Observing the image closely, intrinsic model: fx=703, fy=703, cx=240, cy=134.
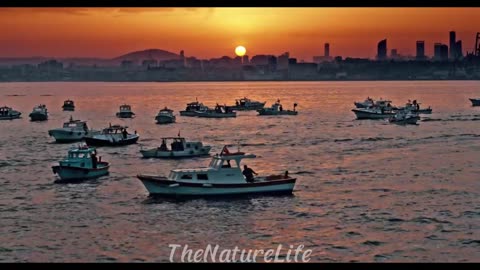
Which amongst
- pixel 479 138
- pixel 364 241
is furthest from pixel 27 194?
pixel 479 138

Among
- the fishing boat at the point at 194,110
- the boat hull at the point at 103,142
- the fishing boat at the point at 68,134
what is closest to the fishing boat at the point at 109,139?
the boat hull at the point at 103,142

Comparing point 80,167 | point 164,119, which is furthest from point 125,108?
Answer: point 80,167

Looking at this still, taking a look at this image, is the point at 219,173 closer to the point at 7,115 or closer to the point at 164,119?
the point at 164,119

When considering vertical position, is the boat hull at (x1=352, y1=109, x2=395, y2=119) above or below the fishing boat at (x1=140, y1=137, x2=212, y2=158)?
below

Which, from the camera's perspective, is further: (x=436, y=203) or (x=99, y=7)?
(x=436, y=203)

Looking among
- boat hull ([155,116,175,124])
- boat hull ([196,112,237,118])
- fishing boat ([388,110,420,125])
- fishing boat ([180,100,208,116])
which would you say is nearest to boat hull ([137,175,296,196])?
fishing boat ([388,110,420,125])

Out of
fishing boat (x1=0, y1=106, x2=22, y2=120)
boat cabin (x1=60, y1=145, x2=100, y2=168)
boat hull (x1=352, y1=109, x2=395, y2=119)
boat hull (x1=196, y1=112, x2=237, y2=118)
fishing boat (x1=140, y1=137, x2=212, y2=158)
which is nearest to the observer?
boat cabin (x1=60, y1=145, x2=100, y2=168)

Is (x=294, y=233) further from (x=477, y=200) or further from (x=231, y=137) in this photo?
(x=231, y=137)

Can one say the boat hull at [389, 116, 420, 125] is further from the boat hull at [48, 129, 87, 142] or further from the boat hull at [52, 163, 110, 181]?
the boat hull at [52, 163, 110, 181]

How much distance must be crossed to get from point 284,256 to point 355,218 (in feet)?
19.0

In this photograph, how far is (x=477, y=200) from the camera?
2839 centimetres

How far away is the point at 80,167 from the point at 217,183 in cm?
907

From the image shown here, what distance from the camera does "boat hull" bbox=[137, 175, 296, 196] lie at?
29.5 metres

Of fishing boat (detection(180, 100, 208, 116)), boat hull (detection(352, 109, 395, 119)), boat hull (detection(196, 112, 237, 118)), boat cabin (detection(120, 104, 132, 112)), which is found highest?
boat cabin (detection(120, 104, 132, 112))
